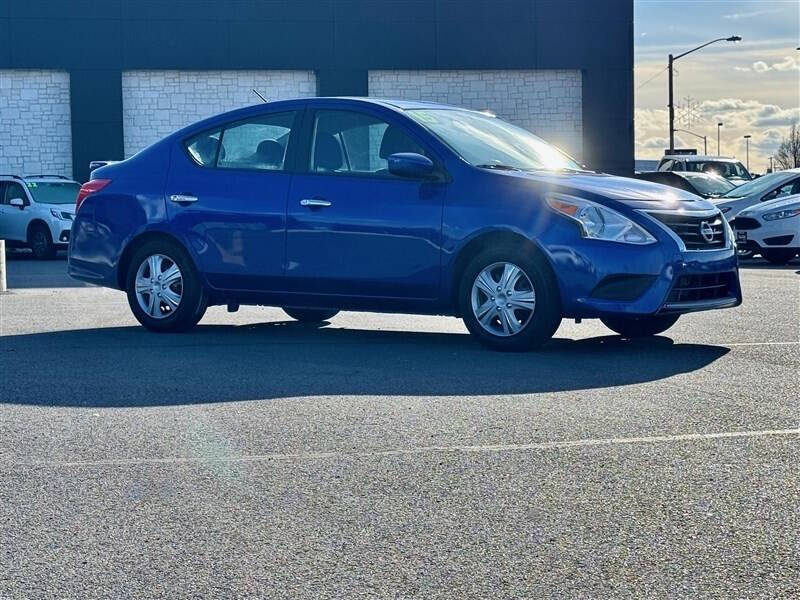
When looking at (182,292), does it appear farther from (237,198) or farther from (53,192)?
(53,192)

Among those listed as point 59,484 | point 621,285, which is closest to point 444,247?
point 621,285

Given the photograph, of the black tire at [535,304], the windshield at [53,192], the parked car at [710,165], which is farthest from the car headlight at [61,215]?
the black tire at [535,304]

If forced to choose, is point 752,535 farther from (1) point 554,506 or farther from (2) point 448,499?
(2) point 448,499

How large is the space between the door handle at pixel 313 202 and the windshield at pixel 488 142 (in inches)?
32.6

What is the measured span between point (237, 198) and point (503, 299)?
86.2 inches

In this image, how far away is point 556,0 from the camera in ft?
125

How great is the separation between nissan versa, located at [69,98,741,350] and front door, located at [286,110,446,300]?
0.01 metres

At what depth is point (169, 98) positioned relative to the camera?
36.7 m

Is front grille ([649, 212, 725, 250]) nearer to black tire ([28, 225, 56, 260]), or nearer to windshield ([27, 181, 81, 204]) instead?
black tire ([28, 225, 56, 260])

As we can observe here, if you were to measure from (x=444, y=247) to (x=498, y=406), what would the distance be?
7.72 feet

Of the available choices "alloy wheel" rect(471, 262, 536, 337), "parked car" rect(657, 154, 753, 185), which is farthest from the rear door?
"parked car" rect(657, 154, 753, 185)

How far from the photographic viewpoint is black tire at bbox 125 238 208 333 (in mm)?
10273

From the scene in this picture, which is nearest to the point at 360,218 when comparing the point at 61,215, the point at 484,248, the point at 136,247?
the point at 484,248

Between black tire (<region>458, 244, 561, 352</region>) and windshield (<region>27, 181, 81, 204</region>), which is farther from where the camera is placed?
windshield (<region>27, 181, 81, 204</region>)
